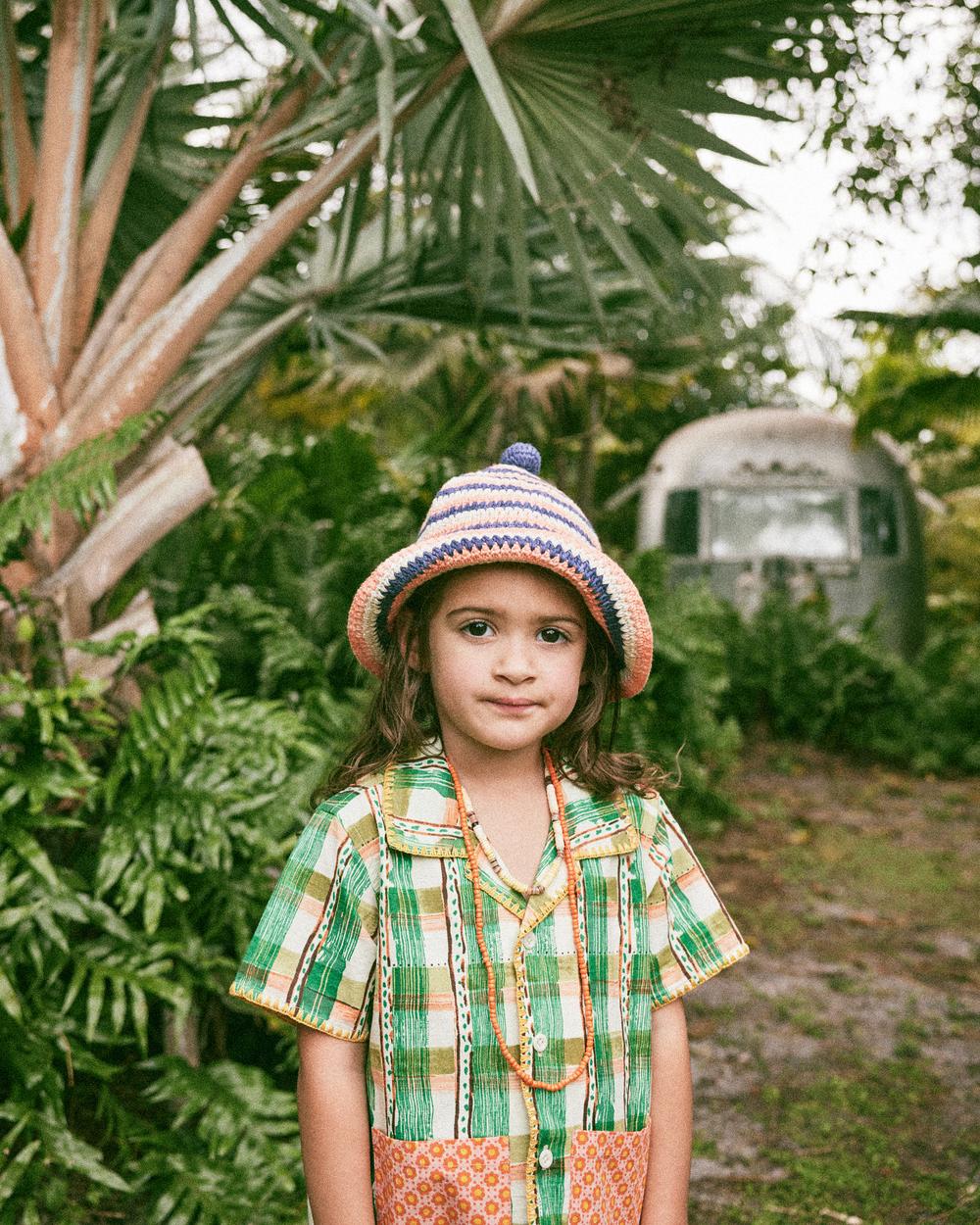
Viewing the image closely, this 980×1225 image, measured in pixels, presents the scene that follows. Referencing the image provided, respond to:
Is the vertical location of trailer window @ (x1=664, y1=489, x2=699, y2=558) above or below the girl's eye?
above

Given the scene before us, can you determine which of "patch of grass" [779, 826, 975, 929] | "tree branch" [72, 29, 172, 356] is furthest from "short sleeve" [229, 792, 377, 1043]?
"patch of grass" [779, 826, 975, 929]

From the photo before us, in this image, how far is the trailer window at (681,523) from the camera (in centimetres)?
954

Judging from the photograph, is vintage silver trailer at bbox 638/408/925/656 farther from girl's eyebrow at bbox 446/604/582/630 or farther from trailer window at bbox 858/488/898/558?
girl's eyebrow at bbox 446/604/582/630

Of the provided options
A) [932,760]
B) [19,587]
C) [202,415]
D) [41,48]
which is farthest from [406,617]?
[932,760]

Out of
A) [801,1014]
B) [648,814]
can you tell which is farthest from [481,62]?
[801,1014]

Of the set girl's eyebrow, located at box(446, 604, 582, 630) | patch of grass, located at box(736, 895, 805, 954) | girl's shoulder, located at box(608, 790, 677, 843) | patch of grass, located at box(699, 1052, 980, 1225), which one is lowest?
patch of grass, located at box(699, 1052, 980, 1225)

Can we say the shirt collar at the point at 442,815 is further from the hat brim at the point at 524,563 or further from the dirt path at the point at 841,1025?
the dirt path at the point at 841,1025

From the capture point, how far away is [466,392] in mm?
10273

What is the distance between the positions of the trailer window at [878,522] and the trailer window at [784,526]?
165mm

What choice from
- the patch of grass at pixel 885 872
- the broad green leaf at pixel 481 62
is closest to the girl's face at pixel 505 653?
the broad green leaf at pixel 481 62

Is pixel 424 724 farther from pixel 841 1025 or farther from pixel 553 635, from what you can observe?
pixel 841 1025

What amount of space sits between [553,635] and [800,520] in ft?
27.2

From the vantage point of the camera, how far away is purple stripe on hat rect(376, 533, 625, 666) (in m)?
1.41

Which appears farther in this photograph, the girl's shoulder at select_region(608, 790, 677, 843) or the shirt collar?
the girl's shoulder at select_region(608, 790, 677, 843)
